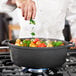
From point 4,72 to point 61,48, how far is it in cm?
31

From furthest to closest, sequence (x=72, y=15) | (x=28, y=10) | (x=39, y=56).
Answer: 1. (x=72, y=15)
2. (x=28, y=10)
3. (x=39, y=56)

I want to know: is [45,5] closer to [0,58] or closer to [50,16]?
[50,16]

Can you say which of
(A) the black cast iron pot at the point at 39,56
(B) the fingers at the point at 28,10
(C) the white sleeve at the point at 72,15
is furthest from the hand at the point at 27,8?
(C) the white sleeve at the point at 72,15

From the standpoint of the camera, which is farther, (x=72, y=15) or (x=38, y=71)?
(x=72, y=15)

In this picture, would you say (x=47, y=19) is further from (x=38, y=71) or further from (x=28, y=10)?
(x=38, y=71)

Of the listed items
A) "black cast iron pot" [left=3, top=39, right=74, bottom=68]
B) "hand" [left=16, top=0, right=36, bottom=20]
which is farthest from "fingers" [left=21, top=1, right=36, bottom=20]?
"black cast iron pot" [left=3, top=39, right=74, bottom=68]

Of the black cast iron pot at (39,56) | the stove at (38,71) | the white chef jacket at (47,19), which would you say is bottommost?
the stove at (38,71)

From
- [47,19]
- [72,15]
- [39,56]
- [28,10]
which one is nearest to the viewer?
[39,56]

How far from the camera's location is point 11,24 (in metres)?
3.26

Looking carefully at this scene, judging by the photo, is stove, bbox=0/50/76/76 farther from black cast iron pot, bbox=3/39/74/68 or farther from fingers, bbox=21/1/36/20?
fingers, bbox=21/1/36/20

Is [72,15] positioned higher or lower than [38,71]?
higher

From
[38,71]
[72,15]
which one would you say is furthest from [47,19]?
[38,71]

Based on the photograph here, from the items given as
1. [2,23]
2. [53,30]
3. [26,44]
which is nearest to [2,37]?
[2,23]

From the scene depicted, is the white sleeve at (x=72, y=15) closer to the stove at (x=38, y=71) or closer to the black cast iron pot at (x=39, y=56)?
the stove at (x=38, y=71)
